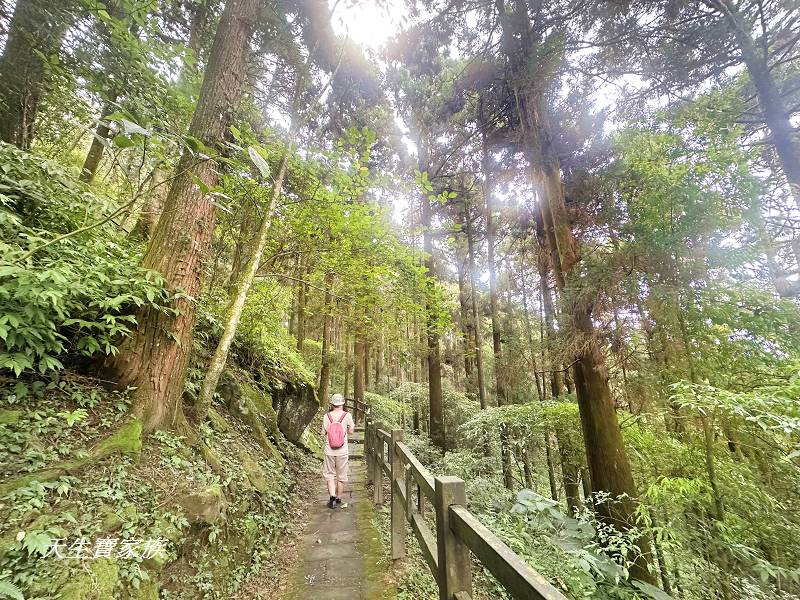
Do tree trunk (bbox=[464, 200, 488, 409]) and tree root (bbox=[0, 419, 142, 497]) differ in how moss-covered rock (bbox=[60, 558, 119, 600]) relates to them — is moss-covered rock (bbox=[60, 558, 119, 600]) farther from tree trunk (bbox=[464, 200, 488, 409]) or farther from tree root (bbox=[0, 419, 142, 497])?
tree trunk (bbox=[464, 200, 488, 409])

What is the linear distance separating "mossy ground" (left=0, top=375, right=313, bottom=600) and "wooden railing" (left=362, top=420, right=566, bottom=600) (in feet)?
5.79

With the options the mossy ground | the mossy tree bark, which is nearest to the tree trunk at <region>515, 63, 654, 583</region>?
the mossy tree bark

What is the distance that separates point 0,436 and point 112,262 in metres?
1.69

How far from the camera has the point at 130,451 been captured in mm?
2930

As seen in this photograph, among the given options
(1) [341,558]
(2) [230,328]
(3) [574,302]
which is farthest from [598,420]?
(2) [230,328]

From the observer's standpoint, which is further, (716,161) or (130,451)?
(716,161)

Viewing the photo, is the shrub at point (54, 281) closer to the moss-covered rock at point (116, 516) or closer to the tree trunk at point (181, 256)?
the tree trunk at point (181, 256)

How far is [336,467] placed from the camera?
215 inches

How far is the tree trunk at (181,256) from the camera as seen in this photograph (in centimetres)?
338

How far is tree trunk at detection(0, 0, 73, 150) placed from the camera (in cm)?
404

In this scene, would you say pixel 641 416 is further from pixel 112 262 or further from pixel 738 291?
pixel 112 262

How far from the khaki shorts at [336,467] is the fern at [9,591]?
385 cm

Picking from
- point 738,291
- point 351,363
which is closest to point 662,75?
point 738,291

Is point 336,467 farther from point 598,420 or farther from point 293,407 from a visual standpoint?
point 598,420
